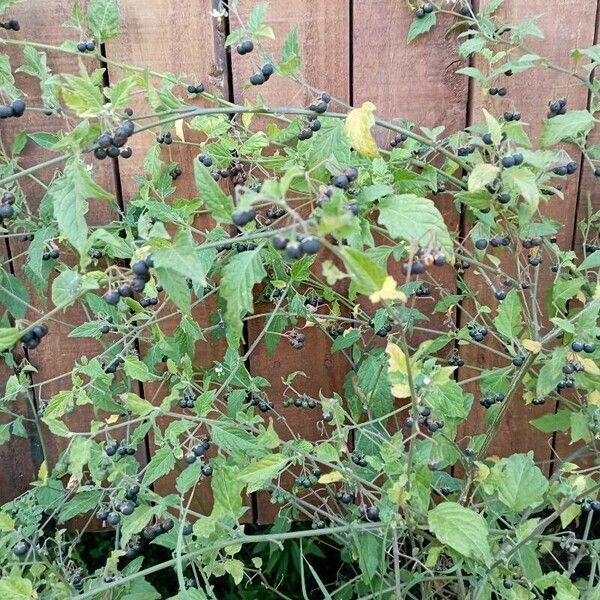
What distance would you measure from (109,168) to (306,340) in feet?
2.49

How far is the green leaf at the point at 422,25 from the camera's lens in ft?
5.70

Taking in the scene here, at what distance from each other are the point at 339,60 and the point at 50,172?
0.87 m

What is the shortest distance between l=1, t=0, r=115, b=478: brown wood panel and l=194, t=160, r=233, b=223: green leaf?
79 centimetres

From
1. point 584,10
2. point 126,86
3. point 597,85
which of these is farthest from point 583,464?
point 126,86

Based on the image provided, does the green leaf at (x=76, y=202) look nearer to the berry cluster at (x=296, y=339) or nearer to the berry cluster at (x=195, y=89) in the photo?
the berry cluster at (x=195, y=89)

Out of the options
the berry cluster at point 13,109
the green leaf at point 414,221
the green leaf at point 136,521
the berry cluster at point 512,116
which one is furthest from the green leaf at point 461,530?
the berry cluster at point 13,109

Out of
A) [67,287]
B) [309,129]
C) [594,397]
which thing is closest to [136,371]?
[67,287]

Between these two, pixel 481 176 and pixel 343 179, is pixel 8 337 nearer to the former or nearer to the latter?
pixel 343 179

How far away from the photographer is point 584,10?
1.78 metres

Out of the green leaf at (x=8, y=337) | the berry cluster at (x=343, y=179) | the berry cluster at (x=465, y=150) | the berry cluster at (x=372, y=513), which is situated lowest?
the berry cluster at (x=372, y=513)

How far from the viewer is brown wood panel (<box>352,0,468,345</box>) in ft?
5.84

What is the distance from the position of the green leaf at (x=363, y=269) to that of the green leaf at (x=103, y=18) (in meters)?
1.10

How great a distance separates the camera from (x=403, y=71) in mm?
1810

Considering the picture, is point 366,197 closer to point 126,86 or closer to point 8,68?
point 126,86
